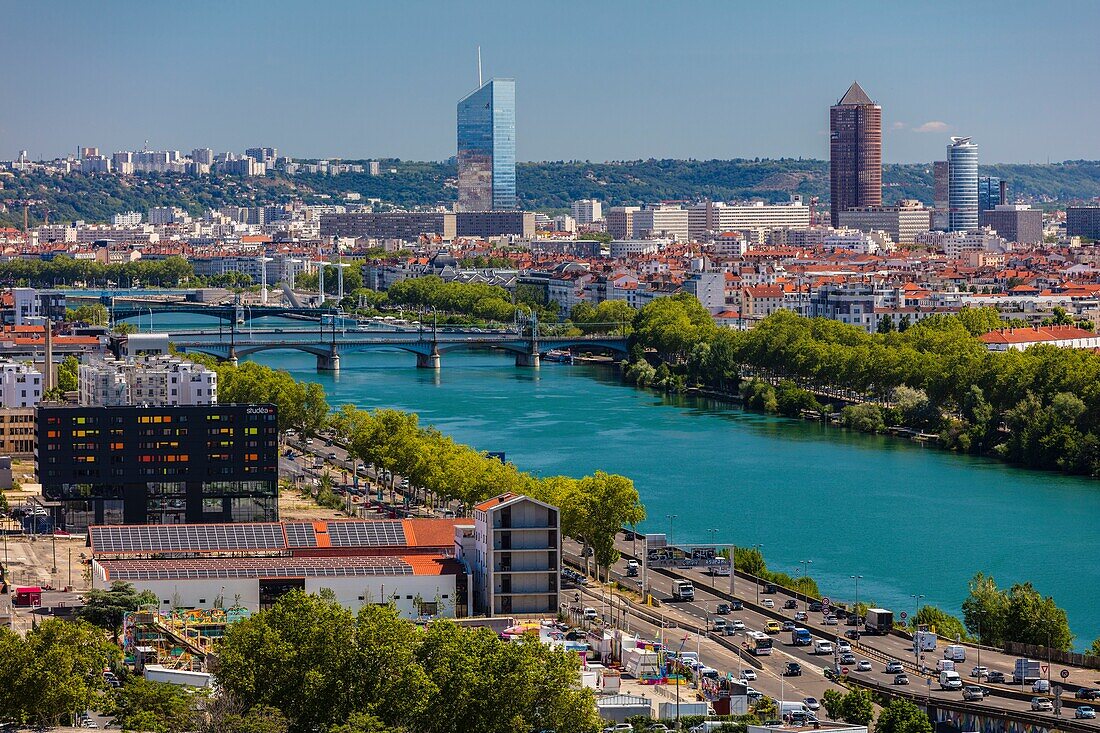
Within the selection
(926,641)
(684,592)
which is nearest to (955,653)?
(926,641)

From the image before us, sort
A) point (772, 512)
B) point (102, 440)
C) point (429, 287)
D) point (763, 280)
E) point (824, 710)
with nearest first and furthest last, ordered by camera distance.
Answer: point (824, 710), point (102, 440), point (772, 512), point (763, 280), point (429, 287)

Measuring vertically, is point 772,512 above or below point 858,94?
below

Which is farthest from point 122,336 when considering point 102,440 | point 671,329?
point 102,440

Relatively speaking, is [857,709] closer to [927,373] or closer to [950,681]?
[950,681]

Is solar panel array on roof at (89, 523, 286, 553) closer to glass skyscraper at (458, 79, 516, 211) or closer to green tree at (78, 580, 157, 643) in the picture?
green tree at (78, 580, 157, 643)

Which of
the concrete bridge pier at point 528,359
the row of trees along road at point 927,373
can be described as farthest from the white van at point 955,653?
the concrete bridge pier at point 528,359

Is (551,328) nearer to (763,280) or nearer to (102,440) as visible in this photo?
(763,280)
